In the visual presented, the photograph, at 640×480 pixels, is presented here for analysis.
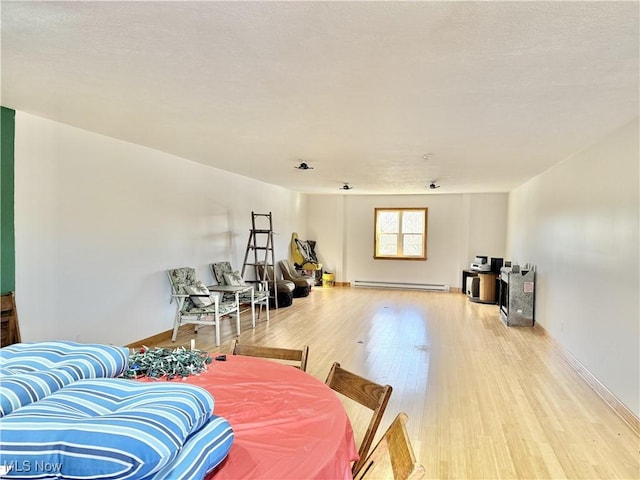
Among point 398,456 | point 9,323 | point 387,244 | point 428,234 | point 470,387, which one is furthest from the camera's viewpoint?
point 387,244

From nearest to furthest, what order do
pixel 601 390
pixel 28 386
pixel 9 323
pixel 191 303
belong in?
pixel 28 386 → pixel 9 323 → pixel 601 390 → pixel 191 303

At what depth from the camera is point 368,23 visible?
1714 mm

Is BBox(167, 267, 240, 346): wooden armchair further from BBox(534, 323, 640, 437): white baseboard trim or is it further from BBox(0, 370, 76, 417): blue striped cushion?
BBox(534, 323, 640, 437): white baseboard trim

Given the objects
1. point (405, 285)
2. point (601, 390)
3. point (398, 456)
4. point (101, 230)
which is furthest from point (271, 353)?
point (405, 285)

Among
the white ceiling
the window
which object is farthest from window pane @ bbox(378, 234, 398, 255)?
the white ceiling

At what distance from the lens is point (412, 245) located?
389 inches

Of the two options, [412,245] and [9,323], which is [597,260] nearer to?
[9,323]

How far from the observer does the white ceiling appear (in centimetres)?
167

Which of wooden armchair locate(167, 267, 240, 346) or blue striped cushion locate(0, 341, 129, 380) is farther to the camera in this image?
wooden armchair locate(167, 267, 240, 346)

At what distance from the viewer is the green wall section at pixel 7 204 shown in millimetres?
3125

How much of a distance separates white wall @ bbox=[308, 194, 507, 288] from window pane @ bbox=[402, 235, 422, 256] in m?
0.23

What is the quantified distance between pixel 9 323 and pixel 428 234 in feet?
27.6

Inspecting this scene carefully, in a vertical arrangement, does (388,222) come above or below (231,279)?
above

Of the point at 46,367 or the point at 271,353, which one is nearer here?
the point at 46,367
